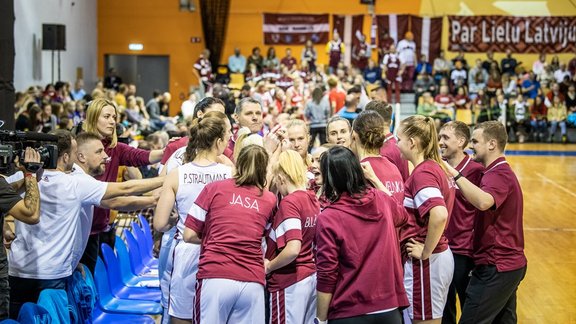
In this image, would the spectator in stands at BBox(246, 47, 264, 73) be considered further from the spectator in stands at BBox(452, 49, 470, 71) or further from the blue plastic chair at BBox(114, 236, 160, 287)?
the blue plastic chair at BBox(114, 236, 160, 287)

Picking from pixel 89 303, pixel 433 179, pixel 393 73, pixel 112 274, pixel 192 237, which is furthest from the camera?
pixel 393 73

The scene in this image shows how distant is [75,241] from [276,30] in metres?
24.3

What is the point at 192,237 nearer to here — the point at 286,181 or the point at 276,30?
the point at 286,181

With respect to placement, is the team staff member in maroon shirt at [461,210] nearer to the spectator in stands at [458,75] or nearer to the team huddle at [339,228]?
the team huddle at [339,228]

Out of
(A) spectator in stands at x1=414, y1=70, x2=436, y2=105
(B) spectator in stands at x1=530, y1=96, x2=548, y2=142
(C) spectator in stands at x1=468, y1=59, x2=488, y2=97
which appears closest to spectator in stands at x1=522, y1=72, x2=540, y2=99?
(B) spectator in stands at x1=530, y1=96, x2=548, y2=142

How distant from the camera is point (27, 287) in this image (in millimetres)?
5289

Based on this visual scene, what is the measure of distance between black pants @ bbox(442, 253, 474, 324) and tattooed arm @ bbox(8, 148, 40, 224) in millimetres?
2886

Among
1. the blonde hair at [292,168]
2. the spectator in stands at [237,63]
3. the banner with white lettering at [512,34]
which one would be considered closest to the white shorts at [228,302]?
the blonde hair at [292,168]

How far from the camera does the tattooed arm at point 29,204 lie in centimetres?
480

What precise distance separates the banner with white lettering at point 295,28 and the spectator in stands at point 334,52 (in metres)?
2.03

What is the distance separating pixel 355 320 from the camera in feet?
14.1

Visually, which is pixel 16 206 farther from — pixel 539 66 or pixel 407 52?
pixel 539 66

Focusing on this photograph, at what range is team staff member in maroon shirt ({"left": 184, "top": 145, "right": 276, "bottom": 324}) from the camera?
4633 millimetres

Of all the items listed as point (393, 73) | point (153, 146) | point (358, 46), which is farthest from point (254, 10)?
point (153, 146)
